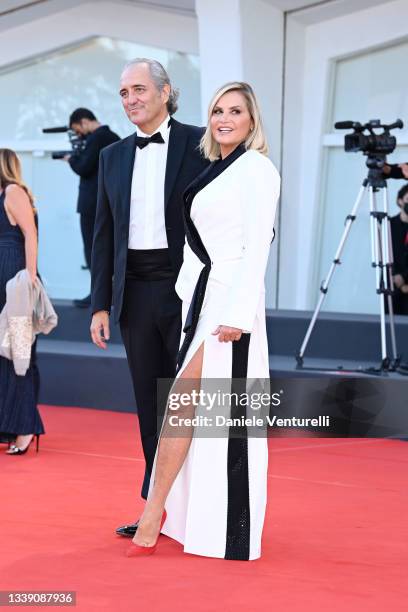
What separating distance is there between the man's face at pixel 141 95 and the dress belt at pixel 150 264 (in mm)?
445

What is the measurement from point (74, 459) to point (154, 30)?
20.4 ft

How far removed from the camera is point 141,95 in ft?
12.6

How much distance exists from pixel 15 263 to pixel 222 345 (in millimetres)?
2684

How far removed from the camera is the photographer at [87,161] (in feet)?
28.7

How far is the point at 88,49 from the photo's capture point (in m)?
11.7

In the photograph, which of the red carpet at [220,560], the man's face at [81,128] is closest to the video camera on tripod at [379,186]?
the red carpet at [220,560]

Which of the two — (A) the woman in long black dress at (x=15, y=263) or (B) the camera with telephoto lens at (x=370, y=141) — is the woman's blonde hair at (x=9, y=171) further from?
(B) the camera with telephoto lens at (x=370, y=141)

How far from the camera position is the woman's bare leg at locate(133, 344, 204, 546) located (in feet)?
11.8

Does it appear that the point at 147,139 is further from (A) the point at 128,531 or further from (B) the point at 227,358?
(A) the point at 128,531

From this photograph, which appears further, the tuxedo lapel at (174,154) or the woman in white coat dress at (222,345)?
the tuxedo lapel at (174,154)

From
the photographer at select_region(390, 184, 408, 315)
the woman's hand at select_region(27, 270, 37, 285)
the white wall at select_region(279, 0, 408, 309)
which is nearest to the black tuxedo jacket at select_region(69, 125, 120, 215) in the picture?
the white wall at select_region(279, 0, 408, 309)

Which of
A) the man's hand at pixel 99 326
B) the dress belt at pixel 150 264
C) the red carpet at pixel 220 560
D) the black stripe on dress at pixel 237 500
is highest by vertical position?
the dress belt at pixel 150 264

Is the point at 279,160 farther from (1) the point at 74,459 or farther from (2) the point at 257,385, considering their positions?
(2) the point at 257,385

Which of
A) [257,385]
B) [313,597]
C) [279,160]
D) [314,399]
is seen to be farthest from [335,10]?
[313,597]
